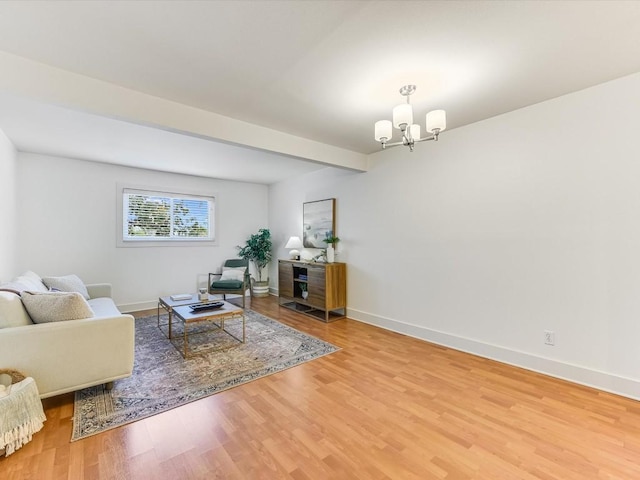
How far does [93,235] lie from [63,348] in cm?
311

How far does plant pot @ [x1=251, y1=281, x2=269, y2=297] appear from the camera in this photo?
6.14 m

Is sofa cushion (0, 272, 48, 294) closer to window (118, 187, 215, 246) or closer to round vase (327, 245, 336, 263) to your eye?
window (118, 187, 215, 246)

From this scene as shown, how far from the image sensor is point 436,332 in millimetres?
3432

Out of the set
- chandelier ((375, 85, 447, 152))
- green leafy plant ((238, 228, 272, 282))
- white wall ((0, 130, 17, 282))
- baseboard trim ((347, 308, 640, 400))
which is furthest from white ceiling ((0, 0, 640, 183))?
green leafy plant ((238, 228, 272, 282))

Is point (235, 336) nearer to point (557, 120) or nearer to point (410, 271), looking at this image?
point (410, 271)

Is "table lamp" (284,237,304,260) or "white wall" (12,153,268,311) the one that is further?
"table lamp" (284,237,304,260)

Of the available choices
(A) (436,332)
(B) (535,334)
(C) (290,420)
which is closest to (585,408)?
(B) (535,334)

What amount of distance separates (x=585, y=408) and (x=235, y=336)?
3428mm

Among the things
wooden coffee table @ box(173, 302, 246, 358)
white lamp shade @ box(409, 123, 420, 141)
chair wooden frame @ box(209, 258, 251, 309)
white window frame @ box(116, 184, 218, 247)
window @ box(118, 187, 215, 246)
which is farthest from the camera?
chair wooden frame @ box(209, 258, 251, 309)

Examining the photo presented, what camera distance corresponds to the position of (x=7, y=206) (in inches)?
135

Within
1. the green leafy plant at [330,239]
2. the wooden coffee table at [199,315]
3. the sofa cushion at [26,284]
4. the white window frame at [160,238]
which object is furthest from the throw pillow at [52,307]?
the green leafy plant at [330,239]

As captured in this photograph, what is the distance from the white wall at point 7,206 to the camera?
10.5 feet

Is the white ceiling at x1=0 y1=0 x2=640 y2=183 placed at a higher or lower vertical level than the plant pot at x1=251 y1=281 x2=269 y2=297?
higher

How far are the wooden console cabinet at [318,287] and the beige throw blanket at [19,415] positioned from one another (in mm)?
3107
